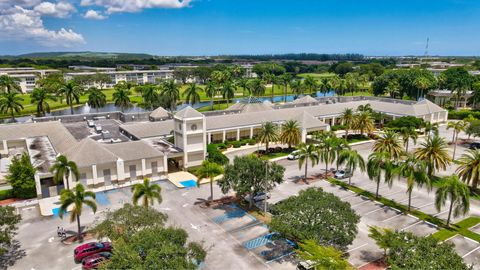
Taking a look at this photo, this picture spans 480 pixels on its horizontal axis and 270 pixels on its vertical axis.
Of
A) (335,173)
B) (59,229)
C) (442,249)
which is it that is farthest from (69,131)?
(442,249)

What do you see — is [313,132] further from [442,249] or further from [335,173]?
[442,249]

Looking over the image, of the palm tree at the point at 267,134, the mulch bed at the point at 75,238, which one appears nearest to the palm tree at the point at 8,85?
the palm tree at the point at 267,134

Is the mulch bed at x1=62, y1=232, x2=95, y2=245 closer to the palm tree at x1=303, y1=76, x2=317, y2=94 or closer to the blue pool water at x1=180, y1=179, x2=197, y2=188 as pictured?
the blue pool water at x1=180, y1=179, x2=197, y2=188

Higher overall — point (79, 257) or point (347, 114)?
point (347, 114)

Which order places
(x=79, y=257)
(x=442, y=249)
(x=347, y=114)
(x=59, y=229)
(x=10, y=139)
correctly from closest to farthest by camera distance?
(x=442, y=249) → (x=79, y=257) → (x=59, y=229) → (x=10, y=139) → (x=347, y=114)

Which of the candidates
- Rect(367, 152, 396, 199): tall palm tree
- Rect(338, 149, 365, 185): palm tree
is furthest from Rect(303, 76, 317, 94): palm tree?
Rect(367, 152, 396, 199): tall palm tree

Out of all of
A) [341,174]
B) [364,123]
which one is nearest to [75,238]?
[341,174]
